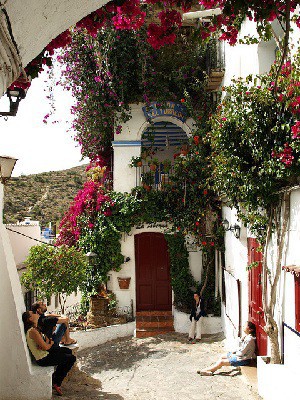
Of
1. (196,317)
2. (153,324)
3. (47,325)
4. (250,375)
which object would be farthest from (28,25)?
(153,324)

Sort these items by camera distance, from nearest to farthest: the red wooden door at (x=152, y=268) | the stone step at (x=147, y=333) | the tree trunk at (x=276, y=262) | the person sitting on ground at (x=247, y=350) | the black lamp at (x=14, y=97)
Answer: the black lamp at (x=14, y=97)
the tree trunk at (x=276, y=262)
the person sitting on ground at (x=247, y=350)
the stone step at (x=147, y=333)
the red wooden door at (x=152, y=268)

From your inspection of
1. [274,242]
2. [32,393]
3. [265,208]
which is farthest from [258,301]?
[32,393]

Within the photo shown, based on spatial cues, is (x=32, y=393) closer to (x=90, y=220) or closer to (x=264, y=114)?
(x=264, y=114)

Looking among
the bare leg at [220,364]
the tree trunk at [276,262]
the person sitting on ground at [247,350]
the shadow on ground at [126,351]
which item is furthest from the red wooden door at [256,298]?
the shadow on ground at [126,351]

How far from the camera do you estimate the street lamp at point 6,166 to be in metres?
7.65

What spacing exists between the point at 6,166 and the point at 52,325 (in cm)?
279

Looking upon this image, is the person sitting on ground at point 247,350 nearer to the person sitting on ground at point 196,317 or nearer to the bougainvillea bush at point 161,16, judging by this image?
the person sitting on ground at point 196,317

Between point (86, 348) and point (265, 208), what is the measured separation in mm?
7069

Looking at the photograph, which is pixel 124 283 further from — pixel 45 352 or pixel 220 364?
pixel 45 352

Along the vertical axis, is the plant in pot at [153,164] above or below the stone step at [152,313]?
above

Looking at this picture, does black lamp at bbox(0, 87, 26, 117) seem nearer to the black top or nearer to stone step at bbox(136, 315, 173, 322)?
the black top

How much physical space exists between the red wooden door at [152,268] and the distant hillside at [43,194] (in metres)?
18.0

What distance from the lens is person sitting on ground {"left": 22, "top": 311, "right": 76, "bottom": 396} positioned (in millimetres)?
6707

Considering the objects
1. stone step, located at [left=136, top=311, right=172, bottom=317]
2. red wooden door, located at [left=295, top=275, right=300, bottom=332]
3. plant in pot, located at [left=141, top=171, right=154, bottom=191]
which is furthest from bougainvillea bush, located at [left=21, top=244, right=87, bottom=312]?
red wooden door, located at [left=295, top=275, right=300, bottom=332]
